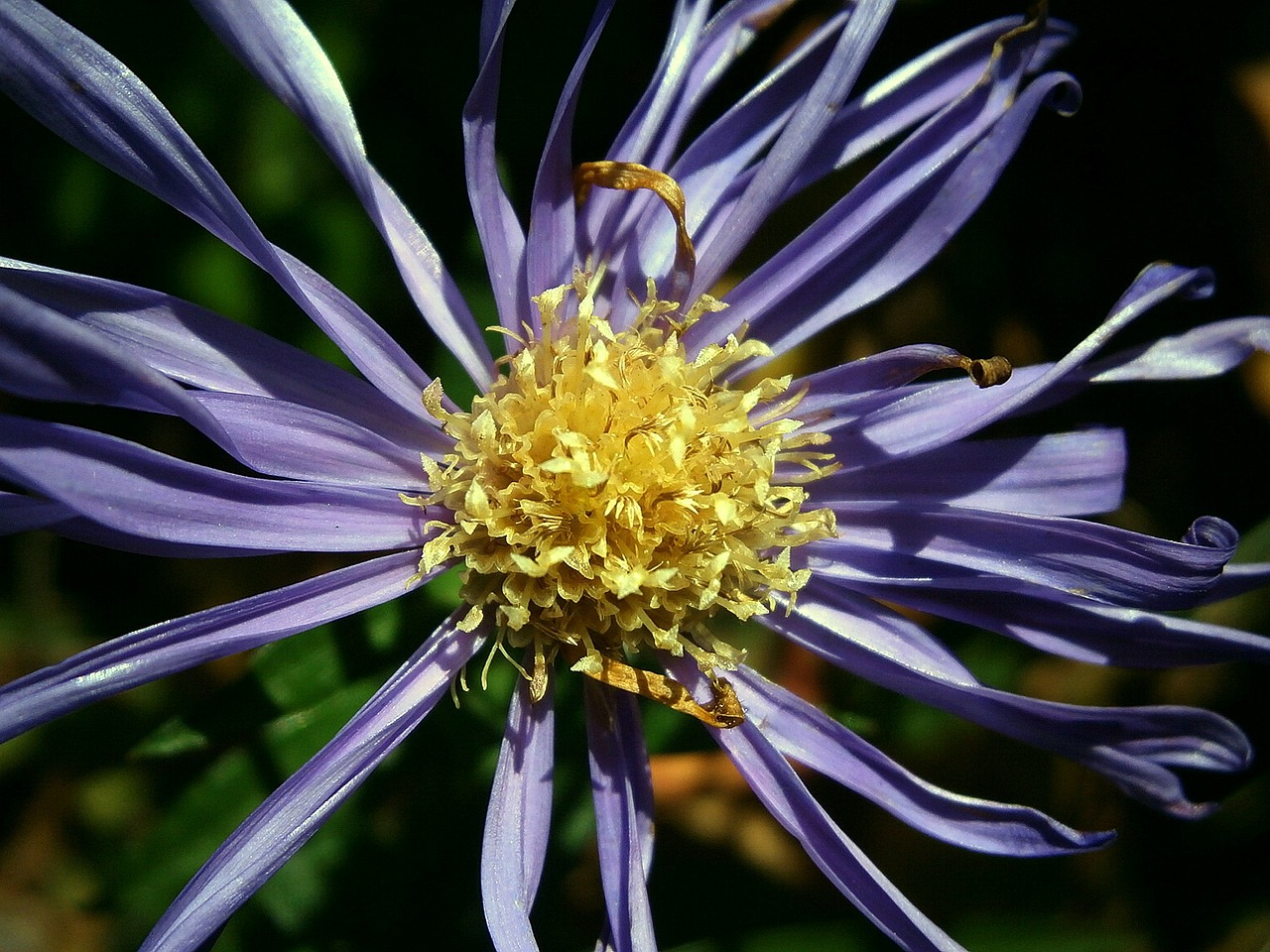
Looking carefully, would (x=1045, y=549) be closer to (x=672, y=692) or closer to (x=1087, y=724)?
(x=1087, y=724)

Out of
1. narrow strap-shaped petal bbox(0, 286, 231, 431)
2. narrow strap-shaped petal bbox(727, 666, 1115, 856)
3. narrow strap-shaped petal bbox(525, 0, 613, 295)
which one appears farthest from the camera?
narrow strap-shaped petal bbox(727, 666, 1115, 856)

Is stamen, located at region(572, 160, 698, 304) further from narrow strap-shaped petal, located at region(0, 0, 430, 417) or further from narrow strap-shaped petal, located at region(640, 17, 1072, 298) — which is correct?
narrow strap-shaped petal, located at region(0, 0, 430, 417)

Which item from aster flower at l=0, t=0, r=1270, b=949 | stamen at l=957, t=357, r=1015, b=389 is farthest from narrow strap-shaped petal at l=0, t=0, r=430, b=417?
stamen at l=957, t=357, r=1015, b=389

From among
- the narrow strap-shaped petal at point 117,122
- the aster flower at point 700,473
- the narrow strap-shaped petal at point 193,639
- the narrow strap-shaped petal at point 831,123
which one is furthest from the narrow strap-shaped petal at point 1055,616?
the narrow strap-shaped petal at point 117,122

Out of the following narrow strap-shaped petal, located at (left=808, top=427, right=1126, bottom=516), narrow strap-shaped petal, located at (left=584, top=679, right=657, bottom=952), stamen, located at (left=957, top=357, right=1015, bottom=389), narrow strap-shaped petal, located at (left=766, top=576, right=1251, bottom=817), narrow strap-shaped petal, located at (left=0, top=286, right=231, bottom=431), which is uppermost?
narrow strap-shaped petal, located at (left=0, top=286, right=231, bottom=431)

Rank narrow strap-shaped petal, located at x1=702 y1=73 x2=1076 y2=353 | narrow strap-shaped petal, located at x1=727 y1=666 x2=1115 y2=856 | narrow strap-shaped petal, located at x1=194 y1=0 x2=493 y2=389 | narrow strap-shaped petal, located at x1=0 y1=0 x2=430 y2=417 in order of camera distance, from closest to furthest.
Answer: narrow strap-shaped petal, located at x1=0 y1=0 x2=430 y2=417 → narrow strap-shaped petal, located at x1=194 y1=0 x2=493 y2=389 → narrow strap-shaped petal, located at x1=727 y1=666 x2=1115 y2=856 → narrow strap-shaped petal, located at x1=702 y1=73 x2=1076 y2=353

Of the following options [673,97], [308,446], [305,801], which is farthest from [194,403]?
[673,97]

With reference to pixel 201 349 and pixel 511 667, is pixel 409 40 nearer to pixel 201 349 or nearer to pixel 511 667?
pixel 201 349
